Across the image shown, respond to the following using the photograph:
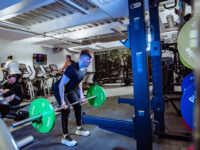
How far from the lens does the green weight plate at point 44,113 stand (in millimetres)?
1779

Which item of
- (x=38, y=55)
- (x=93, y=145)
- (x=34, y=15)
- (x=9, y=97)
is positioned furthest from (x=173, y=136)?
Answer: (x=38, y=55)

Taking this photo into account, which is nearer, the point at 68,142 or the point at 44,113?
the point at 44,113

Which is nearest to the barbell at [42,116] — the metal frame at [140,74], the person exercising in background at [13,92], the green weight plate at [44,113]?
the green weight plate at [44,113]

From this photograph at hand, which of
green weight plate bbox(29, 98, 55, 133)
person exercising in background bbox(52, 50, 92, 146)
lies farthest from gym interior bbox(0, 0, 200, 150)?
person exercising in background bbox(52, 50, 92, 146)

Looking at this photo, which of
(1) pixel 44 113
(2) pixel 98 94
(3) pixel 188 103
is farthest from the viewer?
(2) pixel 98 94

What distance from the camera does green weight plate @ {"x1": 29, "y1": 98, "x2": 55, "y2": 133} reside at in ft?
5.84

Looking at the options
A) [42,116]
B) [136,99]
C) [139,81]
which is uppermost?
[139,81]

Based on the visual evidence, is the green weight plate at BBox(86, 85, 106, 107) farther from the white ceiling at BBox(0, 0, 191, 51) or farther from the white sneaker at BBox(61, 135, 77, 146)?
the white ceiling at BBox(0, 0, 191, 51)

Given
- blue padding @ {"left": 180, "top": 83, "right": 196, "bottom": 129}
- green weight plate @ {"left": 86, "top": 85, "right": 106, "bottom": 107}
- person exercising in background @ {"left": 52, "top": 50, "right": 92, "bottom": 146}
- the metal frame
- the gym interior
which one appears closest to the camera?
the gym interior

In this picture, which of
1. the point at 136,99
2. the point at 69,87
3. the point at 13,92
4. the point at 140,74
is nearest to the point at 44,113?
the point at 69,87

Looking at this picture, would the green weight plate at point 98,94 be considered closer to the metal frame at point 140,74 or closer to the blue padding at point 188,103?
Answer: the metal frame at point 140,74

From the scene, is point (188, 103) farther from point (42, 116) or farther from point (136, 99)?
point (42, 116)

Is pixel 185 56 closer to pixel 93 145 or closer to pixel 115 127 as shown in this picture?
pixel 115 127

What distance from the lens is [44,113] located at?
6.01 ft
